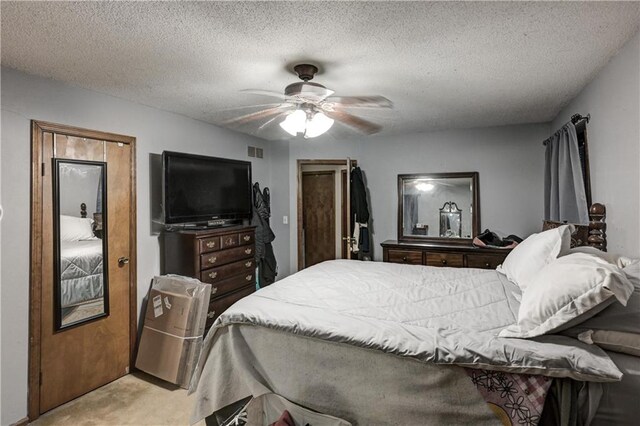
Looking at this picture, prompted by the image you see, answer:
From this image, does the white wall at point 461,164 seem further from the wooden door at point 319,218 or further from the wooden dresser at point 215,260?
the wooden dresser at point 215,260

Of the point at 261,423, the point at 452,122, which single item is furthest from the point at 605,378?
the point at 452,122

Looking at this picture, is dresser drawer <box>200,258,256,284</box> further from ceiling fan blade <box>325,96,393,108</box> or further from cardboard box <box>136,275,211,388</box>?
ceiling fan blade <box>325,96,393,108</box>

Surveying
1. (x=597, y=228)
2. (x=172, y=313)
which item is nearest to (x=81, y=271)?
(x=172, y=313)

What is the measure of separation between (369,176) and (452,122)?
1257mm

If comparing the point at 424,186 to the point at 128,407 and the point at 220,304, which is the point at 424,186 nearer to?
the point at 220,304

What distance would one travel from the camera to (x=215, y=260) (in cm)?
312

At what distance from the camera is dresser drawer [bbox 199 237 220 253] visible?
297 centimetres

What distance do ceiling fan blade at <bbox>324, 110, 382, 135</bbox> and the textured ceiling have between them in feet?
1.72

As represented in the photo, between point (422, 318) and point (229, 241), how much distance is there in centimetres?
224

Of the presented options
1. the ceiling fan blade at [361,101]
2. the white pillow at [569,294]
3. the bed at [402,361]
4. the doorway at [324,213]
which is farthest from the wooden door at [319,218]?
the white pillow at [569,294]

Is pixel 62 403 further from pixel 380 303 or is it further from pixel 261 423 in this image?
pixel 380 303

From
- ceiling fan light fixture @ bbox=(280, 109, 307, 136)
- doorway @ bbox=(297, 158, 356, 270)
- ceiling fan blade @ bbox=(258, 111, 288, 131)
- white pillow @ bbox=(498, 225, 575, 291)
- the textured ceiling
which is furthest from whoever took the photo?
doorway @ bbox=(297, 158, 356, 270)

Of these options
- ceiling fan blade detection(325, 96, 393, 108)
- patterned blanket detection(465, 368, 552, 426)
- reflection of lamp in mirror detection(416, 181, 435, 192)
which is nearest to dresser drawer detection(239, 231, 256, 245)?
ceiling fan blade detection(325, 96, 393, 108)

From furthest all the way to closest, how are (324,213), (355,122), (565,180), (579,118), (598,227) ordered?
(324,213) → (355,122) → (565,180) → (579,118) → (598,227)
